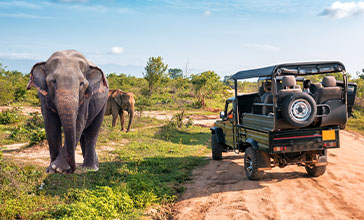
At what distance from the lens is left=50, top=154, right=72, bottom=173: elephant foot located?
650cm

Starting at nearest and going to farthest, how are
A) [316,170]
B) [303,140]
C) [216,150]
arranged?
[303,140]
[316,170]
[216,150]

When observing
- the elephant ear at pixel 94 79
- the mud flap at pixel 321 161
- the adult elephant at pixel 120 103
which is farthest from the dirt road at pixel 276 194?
the adult elephant at pixel 120 103

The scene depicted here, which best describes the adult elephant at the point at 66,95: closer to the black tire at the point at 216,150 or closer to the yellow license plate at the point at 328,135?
the black tire at the point at 216,150

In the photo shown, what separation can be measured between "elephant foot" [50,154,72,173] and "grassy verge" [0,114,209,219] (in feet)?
1.81

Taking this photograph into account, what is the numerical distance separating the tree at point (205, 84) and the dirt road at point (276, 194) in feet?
69.1

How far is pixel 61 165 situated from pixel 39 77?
1794 mm

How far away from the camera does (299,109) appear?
7.25 meters

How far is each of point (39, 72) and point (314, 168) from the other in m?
6.87

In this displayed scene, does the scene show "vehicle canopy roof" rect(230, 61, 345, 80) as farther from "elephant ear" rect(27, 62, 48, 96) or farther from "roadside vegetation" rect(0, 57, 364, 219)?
"elephant ear" rect(27, 62, 48, 96)

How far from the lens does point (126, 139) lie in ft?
46.1

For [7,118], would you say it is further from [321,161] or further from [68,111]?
[321,161]

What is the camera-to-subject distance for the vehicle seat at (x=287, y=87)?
7445 millimetres

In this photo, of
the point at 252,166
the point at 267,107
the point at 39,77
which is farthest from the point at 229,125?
the point at 39,77

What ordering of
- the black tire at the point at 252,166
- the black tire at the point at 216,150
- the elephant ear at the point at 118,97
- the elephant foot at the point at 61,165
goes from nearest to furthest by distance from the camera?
the elephant foot at the point at 61,165
the black tire at the point at 252,166
the black tire at the point at 216,150
the elephant ear at the point at 118,97
